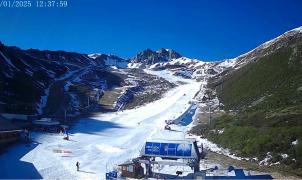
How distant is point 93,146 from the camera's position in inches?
2490

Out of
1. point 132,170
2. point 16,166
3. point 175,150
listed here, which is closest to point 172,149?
point 175,150

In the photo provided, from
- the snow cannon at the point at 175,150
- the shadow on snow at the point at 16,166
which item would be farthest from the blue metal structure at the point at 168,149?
the shadow on snow at the point at 16,166

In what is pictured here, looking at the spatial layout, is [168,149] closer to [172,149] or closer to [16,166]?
[172,149]

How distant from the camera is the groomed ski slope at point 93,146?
45919mm

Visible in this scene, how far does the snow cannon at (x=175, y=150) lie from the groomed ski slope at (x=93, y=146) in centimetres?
630

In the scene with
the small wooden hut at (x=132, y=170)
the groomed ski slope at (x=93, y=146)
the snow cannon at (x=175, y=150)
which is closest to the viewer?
the snow cannon at (x=175, y=150)

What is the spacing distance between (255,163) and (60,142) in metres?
33.5

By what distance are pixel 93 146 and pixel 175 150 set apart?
953 inches

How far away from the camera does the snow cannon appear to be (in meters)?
41.9

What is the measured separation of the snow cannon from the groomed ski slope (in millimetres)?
6297

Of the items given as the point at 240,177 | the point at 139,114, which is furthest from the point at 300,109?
the point at 139,114

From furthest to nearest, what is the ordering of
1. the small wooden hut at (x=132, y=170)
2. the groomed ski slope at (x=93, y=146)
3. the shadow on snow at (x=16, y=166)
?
the groomed ski slope at (x=93, y=146), the small wooden hut at (x=132, y=170), the shadow on snow at (x=16, y=166)

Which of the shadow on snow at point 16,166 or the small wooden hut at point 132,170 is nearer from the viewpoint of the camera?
the shadow on snow at point 16,166

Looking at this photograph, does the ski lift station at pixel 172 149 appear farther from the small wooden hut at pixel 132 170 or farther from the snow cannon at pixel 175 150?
the small wooden hut at pixel 132 170
